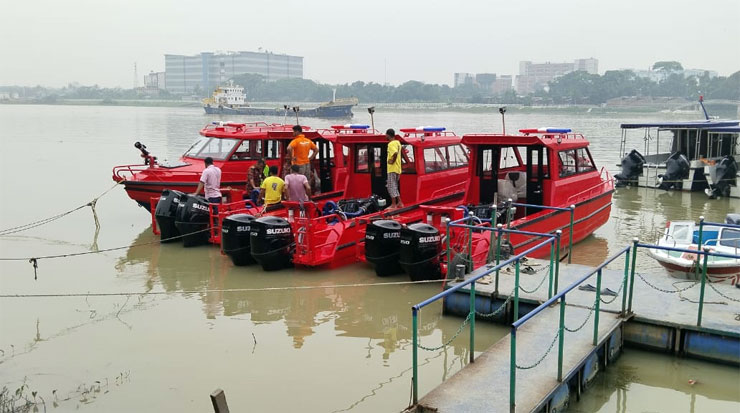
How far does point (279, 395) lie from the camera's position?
6938mm

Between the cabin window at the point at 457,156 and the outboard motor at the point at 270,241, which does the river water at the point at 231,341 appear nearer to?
the outboard motor at the point at 270,241

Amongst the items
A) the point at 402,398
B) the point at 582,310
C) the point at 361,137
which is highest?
the point at 361,137

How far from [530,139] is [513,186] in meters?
1.28

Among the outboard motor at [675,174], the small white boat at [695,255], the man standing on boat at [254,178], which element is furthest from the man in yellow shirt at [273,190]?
the outboard motor at [675,174]

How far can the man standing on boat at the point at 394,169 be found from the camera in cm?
1301

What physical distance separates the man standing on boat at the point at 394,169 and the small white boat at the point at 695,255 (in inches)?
187

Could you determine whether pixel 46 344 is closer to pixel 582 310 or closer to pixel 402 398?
pixel 402 398

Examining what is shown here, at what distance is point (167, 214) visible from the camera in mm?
13453

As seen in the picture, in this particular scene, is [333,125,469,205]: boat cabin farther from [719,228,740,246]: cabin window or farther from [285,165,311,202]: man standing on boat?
[719,228,740,246]: cabin window

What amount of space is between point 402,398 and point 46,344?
4.49 meters

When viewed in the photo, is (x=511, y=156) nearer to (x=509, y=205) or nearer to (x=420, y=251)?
(x=509, y=205)

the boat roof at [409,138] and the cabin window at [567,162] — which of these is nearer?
the cabin window at [567,162]

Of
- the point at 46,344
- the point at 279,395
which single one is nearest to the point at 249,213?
the point at 46,344

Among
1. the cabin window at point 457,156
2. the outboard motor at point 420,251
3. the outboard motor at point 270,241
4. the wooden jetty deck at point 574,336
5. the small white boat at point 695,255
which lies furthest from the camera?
the cabin window at point 457,156
